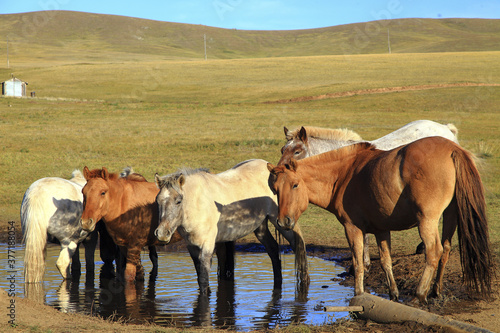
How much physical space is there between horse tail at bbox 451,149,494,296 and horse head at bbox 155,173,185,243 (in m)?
3.55

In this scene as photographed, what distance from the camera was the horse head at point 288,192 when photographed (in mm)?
6895

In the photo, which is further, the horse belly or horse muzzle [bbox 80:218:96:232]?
the horse belly

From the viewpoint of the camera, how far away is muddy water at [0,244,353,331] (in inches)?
285

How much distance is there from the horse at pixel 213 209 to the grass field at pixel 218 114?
11.0 ft

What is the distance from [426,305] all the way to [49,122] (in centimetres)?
2866

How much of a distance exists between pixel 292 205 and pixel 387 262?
148 cm

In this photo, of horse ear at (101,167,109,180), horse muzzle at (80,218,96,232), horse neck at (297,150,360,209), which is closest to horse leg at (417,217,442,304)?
horse neck at (297,150,360,209)

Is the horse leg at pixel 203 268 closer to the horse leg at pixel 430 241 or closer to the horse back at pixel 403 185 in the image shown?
the horse back at pixel 403 185

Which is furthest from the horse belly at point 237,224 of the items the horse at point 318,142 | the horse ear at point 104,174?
the horse ear at point 104,174

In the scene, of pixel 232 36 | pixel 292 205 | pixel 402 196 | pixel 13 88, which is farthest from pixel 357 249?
pixel 232 36

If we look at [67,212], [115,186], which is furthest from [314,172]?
[67,212]

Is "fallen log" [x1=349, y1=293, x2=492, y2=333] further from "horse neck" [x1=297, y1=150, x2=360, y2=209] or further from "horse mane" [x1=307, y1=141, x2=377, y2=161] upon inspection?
"horse mane" [x1=307, y1=141, x2=377, y2=161]

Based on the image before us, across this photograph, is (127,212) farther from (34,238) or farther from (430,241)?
(430,241)

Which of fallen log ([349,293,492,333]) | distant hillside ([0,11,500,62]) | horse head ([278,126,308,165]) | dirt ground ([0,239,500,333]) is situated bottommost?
dirt ground ([0,239,500,333])
